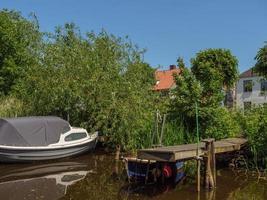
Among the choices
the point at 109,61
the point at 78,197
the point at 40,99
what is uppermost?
the point at 109,61

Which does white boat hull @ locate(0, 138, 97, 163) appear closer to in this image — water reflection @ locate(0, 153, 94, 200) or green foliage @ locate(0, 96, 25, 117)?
water reflection @ locate(0, 153, 94, 200)

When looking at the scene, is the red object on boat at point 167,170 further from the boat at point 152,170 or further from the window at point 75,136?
the window at point 75,136

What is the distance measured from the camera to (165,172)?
542 inches

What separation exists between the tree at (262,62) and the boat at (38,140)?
1053 cm

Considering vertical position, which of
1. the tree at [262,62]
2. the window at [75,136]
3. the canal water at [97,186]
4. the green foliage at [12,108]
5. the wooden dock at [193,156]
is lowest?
the canal water at [97,186]

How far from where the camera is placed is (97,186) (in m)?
14.1

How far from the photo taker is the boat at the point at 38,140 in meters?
18.5

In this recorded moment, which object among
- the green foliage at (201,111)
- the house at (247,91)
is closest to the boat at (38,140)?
the green foliage at (201,111)

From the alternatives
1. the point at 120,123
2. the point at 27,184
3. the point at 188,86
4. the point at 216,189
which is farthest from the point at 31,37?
the point at 216,189

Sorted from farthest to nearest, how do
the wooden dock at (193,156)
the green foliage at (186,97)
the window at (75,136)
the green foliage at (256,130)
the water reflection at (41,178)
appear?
the window at (75,136) → the green foliage at (186,97) → the green foliage at (256,130) → the water reflection at (41,178) → the wooden dock at (193,156)

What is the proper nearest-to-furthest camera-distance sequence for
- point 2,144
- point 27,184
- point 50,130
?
point 27,184 → point 2,144 → point 50,130

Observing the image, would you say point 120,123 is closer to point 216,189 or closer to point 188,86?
point 188,86

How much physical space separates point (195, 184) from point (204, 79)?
675cm

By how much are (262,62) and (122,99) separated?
8.11 m
